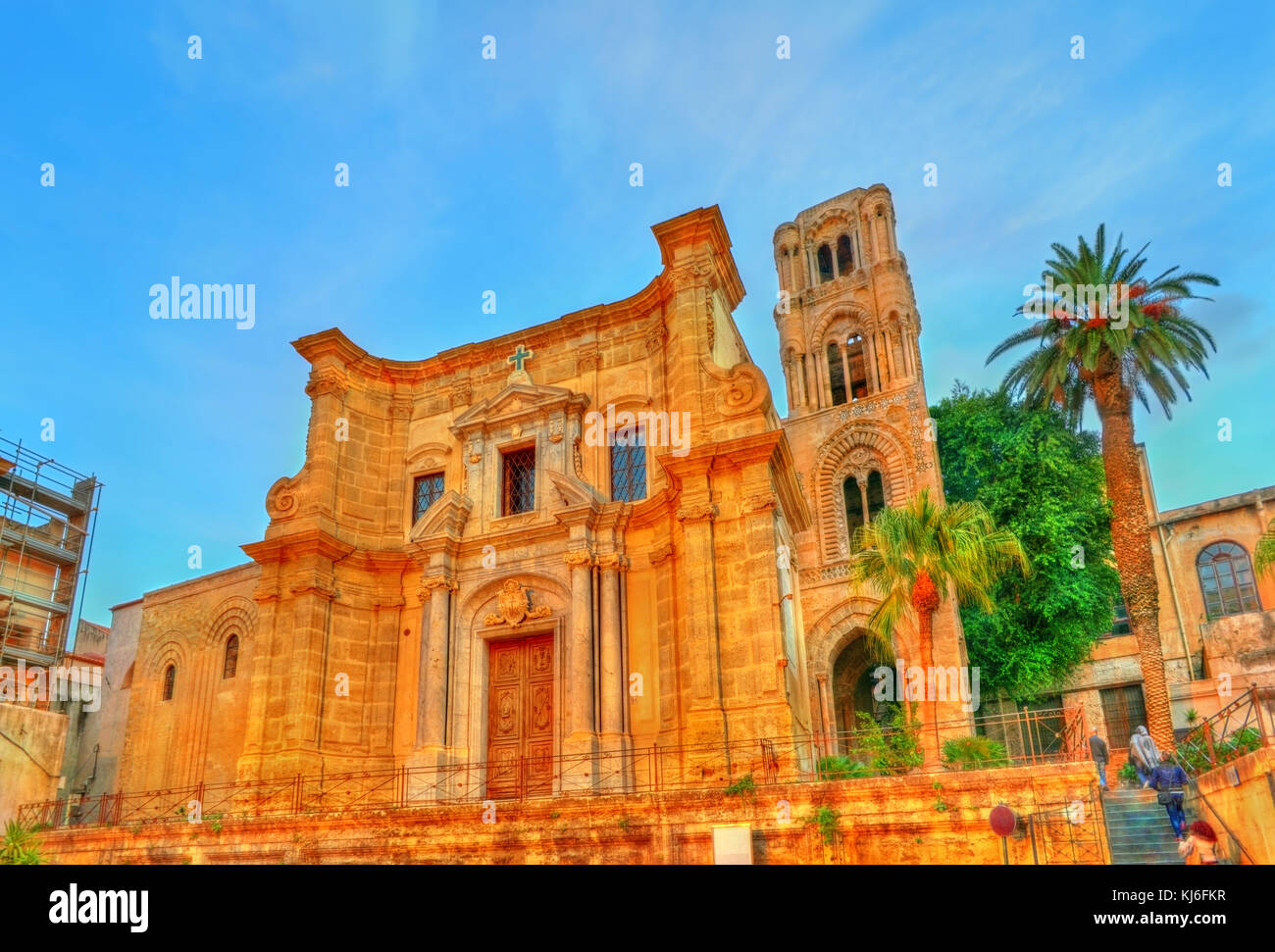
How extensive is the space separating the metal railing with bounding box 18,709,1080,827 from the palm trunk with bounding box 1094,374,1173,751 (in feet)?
20.7

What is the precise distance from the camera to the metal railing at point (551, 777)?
15.1 meters

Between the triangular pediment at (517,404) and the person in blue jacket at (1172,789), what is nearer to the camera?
the person in blue jacket at (1172,789)

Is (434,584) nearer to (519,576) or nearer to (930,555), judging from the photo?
(519,576)

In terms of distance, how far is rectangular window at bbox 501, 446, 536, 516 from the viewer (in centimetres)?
2066

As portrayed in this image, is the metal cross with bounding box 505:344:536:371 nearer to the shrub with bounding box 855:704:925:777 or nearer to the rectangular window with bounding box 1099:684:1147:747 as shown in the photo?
the shrub with bounding box 855:704:925:777

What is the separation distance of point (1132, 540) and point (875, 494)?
13.0 meters

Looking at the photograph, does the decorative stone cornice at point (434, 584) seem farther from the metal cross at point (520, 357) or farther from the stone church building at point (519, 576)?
the metal cross at point (520, 357)

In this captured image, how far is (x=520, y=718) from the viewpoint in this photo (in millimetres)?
18844

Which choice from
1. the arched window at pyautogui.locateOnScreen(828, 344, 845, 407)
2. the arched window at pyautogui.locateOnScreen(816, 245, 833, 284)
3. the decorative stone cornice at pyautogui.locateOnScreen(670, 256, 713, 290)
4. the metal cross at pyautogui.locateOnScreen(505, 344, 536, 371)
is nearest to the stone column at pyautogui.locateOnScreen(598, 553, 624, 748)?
the metal cross at pyautogui.locateOnScreen(505, 344, 536, 371)

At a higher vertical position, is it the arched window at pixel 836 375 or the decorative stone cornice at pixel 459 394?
the arched window at pixel 836 375

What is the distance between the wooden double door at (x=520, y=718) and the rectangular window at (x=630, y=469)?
11.3 feet

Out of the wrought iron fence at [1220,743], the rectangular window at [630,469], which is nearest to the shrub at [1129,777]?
the wrought iron fence at [1220,743]

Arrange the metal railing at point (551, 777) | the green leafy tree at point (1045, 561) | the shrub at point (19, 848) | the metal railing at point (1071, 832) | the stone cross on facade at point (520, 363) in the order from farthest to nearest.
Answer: the green leafy tree at point (1045, 561) → the stone cross on facade at point (520, 363) → the metal railing at point (551, 777) → the shrub at point (19, 848) → the metal railing at point (1071, 832)
